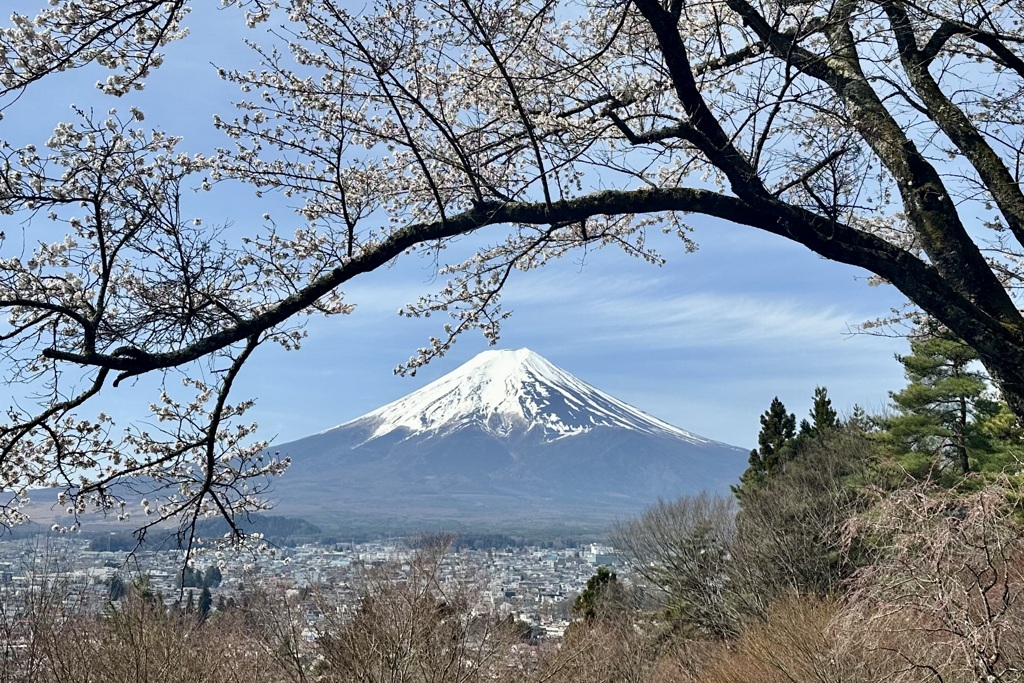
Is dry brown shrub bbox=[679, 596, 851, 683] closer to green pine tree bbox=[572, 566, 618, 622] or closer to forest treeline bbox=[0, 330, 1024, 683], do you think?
forest treeline bbox=[0, 330, 1024, 683]

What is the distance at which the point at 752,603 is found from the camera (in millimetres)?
18062

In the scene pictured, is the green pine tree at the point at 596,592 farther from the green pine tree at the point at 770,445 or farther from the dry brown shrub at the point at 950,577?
the dry brown shrub at the point at 950,577

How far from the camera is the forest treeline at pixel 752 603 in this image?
187 inches

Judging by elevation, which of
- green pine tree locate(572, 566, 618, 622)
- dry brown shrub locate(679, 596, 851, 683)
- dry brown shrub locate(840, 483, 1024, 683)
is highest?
dry brown shrub locate(840, 483, 1024, 683)

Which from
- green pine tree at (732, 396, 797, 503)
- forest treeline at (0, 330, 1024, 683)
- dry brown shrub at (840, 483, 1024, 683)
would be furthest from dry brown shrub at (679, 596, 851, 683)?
green pine tree at (732, 396, 797, 503)

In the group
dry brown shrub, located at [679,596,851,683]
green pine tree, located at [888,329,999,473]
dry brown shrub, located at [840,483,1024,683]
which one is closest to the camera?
dry brown shrub, located at [840,483,1024,683]

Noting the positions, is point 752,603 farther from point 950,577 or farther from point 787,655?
Result: point 950,577

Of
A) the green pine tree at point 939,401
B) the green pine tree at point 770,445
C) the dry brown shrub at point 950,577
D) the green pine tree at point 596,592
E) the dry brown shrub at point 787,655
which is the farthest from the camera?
the green pine tree at point 770,445

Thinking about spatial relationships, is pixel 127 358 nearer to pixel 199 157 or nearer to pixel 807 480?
pixel 199 157

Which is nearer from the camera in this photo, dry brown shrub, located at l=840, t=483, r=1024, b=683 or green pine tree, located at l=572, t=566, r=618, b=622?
dry brown shrub, located at l=840, t=483, r=1024, b=683

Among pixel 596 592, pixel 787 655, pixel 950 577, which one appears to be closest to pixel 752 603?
pixel 596 592

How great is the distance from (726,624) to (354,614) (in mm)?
10894

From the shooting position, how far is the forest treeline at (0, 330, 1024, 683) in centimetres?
475

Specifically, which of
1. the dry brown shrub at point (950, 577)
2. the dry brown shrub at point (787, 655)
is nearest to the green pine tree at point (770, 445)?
the dry brown shrub at point (787, 655)
